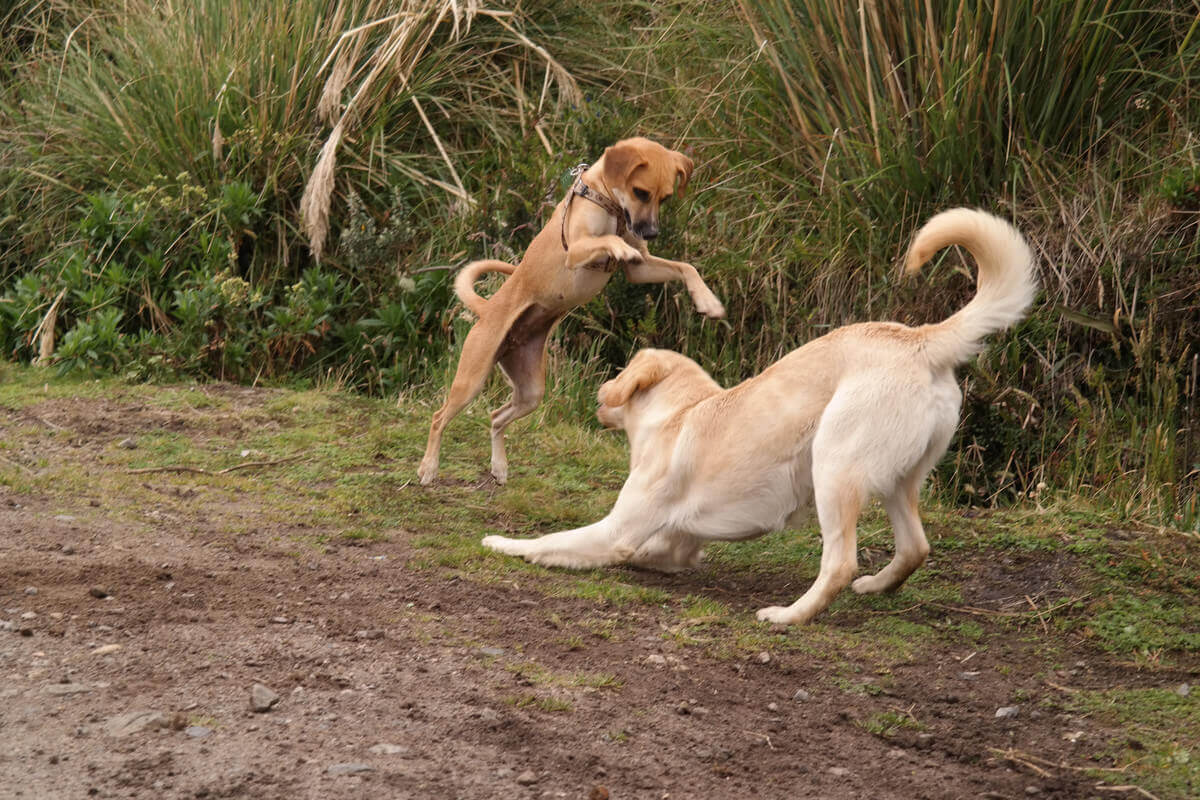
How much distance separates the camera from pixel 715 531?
479 cm

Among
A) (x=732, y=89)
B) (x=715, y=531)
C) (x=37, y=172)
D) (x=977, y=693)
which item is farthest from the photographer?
(x=37, y=172)

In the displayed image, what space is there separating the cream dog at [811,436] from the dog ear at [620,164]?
1.06 metres

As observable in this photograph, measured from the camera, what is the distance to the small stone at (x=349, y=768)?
9.52 ft

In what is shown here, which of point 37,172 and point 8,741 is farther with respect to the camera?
point 37,172

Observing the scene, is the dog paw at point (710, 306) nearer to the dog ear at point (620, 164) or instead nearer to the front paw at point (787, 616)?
the dog ear at point (620, 164)

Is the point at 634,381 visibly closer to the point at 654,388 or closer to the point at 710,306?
the point at 654,388

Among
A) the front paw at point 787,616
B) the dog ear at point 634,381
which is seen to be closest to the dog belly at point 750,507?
the front paw at point 787,616

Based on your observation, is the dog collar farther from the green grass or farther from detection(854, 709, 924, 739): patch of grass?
detection(854, 709, 924, 739): patch of grass

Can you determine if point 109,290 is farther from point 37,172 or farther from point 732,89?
point 732,89

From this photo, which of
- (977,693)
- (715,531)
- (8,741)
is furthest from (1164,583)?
(8,741)

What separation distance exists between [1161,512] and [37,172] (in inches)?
306

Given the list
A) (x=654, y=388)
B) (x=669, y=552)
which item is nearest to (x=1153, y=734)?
(x=669, y=552)

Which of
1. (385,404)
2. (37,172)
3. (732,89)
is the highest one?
(732,89)

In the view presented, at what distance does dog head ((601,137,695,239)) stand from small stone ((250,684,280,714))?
3295 mm
